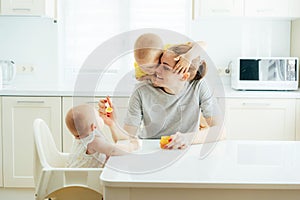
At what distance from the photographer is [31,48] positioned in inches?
139

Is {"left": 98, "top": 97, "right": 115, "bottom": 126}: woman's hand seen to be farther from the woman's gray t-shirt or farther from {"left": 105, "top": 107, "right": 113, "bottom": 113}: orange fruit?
the woman's gray t-shirt

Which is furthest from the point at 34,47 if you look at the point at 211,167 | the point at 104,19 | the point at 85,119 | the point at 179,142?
the point at 211,167

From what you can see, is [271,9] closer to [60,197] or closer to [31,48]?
[31,48]

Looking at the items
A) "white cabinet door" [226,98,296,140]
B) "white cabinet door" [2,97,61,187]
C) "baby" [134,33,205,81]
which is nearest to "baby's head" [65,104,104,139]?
"baby" [134,33,205,81]

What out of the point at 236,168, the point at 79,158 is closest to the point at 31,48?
the point at 79,158

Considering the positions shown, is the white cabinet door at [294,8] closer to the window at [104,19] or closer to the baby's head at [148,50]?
the window at [104,19]

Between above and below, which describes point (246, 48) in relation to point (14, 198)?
above

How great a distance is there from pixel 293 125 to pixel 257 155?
5.30ft

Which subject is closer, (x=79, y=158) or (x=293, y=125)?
(x=79, y=158)

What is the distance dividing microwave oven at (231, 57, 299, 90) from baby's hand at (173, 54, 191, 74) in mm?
1649

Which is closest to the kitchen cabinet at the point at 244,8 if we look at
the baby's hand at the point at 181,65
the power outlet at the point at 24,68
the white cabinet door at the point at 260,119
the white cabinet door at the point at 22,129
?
the white cabinet door at the point at 260,119

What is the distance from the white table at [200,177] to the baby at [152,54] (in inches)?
12.7

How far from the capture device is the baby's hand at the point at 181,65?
5.15ft

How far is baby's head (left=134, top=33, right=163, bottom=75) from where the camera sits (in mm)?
1509
